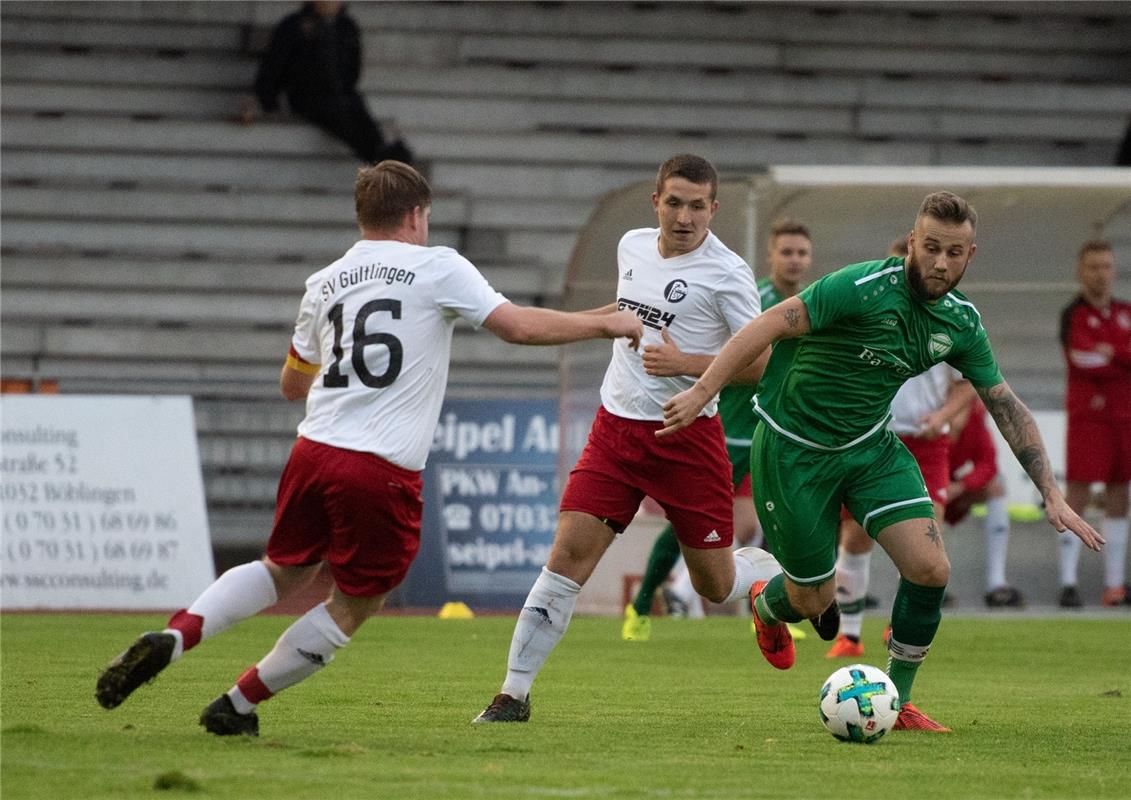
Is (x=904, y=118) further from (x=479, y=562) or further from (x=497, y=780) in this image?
(x=497, y=780)

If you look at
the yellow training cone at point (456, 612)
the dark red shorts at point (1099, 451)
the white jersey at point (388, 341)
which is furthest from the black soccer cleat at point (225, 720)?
the dark red shorts at point (1099, 451)

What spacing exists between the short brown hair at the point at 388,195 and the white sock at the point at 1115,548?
34.3ft

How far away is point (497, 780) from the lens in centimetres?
534

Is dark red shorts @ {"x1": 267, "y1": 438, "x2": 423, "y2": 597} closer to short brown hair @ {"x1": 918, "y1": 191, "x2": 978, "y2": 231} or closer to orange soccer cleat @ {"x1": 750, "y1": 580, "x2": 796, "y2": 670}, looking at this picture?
short brown hair @ {"x1": 918, "y1": 191, "x2": 978, "y2": 231}

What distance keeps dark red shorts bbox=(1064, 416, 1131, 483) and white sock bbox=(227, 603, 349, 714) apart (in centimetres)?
1034

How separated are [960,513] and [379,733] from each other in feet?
30.3

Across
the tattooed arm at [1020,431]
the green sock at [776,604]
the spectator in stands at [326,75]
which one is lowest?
the green sock at [776,604]

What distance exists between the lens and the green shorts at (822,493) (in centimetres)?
716

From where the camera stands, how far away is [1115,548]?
15.5m

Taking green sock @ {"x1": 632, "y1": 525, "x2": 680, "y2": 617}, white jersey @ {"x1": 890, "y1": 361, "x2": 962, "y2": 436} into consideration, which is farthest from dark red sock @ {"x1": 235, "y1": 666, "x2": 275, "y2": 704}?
white jersey @ {"x1": 890, "y1": 361, "x2": 962, "y2": 436}

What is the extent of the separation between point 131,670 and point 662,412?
8.78 feet

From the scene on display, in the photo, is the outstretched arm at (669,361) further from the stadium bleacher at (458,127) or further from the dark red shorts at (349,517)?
the stadium bleacher at (458,127)

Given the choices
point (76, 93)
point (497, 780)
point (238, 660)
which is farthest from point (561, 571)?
point (76, 93)

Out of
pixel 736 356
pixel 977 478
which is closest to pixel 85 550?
pixel 977 478
